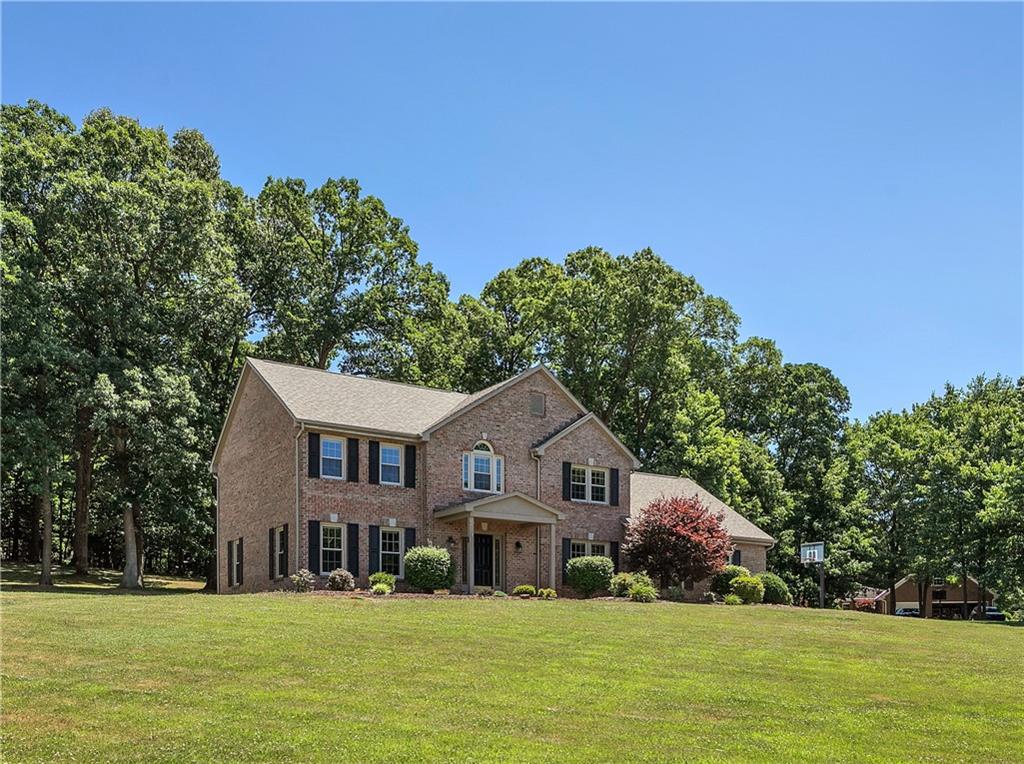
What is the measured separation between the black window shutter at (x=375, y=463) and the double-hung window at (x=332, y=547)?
1799mm

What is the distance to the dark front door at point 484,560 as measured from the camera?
34.0m

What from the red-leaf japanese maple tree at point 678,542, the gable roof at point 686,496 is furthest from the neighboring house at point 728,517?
the red-leaf japanese maple tree at point 678,542

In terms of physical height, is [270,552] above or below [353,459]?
below

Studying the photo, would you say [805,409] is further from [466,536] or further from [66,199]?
[66,199]

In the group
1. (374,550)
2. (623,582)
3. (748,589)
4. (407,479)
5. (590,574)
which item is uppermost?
(407,479)

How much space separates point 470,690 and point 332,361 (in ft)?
125

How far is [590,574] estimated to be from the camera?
34.1m

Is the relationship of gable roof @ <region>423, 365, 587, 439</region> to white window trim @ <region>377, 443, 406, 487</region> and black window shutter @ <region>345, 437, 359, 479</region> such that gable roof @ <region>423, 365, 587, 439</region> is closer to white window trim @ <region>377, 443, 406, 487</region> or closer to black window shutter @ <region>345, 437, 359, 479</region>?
white window trim @ <region>377, 443, 406, 487</region>

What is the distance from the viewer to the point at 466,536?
1330 inches

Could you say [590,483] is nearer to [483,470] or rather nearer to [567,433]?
[567,433]

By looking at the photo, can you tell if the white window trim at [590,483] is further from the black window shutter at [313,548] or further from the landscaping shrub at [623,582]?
the black window shutter at [313,548]

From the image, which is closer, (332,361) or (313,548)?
(313,548)

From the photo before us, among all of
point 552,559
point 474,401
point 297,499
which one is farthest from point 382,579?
point 474,401

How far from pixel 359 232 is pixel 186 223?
34.5 ft
